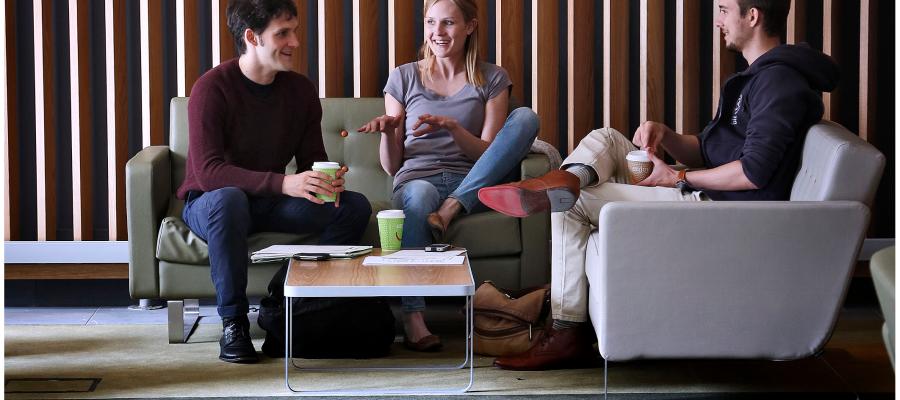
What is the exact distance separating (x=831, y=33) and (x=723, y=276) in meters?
1.96

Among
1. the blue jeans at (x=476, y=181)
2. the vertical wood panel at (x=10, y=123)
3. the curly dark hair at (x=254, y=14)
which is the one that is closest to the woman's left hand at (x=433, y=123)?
the blue jeans at (x=476, y=181)

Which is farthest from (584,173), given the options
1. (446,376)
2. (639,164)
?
(446,376)

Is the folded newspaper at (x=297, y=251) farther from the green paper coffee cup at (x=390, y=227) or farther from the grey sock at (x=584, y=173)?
the grey sock at (x=584, y=173)

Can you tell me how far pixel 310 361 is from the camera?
124 inches

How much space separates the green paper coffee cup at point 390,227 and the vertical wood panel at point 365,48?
117 centimetres

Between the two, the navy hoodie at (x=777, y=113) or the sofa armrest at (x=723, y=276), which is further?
the navy hoodie at (x=777, y=113)

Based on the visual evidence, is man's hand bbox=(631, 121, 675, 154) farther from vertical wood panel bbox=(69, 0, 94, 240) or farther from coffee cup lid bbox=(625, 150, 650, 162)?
vertical wood panel bbox=(69, 0, 94, 240)

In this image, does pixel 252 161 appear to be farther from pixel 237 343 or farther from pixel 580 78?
pixel 580 78

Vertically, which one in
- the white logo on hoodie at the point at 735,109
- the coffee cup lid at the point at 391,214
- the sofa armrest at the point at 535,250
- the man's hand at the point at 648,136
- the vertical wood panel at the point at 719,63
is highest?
the vertical wood panel at the point at 719,63

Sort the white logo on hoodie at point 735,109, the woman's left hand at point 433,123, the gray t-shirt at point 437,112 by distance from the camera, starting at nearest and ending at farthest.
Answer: the white logo on hoodie at point 735,109
the woman's left hand at point 433,123
the gray t-shirt at point 437,112

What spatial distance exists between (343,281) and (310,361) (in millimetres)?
602

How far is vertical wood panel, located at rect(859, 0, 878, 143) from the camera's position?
414cm

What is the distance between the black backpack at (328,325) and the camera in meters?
3.12

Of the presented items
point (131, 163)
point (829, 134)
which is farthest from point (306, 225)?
point (829, 134)
